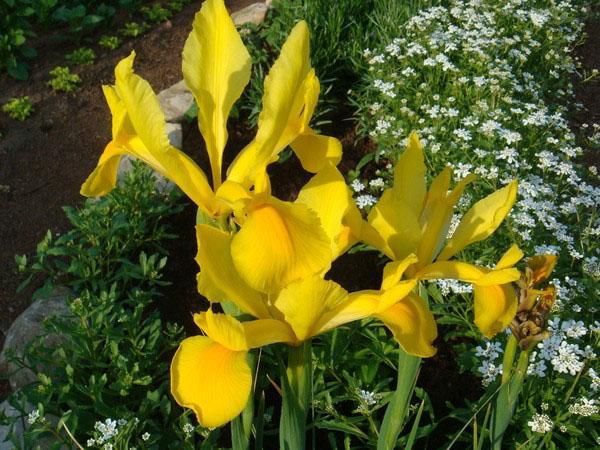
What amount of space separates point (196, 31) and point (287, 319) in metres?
0.54

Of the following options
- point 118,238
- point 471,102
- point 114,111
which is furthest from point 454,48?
point 114,111

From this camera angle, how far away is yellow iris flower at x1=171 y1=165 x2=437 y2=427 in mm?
1038

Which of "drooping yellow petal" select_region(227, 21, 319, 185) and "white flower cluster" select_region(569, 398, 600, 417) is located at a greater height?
"drooping yellow petal" select_region(227, 21, 319, 185)

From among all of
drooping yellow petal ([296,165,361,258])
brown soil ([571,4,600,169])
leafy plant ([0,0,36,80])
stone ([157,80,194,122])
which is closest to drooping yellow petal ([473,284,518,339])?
drooping yellow petal ([296,165,361,258])

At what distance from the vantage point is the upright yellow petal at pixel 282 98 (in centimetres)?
110

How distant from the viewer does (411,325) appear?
1.12 meters

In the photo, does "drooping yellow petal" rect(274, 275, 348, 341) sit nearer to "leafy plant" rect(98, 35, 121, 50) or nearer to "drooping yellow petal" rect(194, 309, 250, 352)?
"drooping yellow petal" rect(194, 309, 250, 352)

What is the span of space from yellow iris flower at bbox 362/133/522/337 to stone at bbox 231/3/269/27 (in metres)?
3.59

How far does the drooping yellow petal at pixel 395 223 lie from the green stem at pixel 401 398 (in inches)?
8.7

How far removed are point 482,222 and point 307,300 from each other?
17.7 inches

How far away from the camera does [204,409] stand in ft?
3.38

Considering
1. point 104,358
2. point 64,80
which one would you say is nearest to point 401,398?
point 104,358

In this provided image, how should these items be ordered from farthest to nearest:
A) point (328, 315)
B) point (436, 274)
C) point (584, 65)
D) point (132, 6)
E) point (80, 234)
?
point (584, 65), point (132, 6), point (80, 234), point (436, 274), point (328, 315)

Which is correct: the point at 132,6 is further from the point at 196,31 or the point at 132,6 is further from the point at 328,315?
the point at 328,315
